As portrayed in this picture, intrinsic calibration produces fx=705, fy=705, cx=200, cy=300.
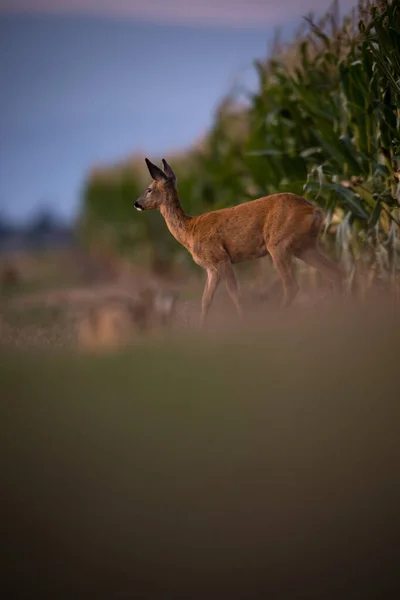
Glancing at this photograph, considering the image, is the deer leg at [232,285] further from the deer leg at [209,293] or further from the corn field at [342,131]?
the corn field at [342,131]

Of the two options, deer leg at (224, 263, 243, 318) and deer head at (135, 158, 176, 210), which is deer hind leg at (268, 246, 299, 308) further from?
deer head at (135, 158, 176, 210)

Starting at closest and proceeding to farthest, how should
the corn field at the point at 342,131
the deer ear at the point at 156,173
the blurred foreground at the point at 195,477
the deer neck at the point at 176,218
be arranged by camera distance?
1. the blurred foreground at the point at 195,477
2. the deer ear at the point at 156,173
3. the deer neck at the point at 176,218
4. the corn field at the point at 342,131

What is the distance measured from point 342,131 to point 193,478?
1497 mm

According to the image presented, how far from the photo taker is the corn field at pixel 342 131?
187 cm

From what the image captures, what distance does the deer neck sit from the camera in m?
1.47

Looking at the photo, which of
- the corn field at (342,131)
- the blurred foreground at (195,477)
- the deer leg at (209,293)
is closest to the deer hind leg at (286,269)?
the deer leg at (209,293)

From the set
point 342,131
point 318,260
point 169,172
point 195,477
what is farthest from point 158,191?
point 342,131

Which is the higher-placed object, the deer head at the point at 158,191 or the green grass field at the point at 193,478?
the deer head at the point at 158,191

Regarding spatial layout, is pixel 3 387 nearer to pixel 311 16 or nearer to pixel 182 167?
pixel 311 16

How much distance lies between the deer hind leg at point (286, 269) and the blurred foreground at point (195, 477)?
0.23 metres

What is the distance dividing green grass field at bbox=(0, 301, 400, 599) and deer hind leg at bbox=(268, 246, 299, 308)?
243 millimetres

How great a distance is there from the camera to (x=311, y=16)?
2180 mm

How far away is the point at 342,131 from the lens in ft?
7.47

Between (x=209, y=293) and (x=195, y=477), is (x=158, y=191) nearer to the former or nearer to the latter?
(x=209, y=293)
